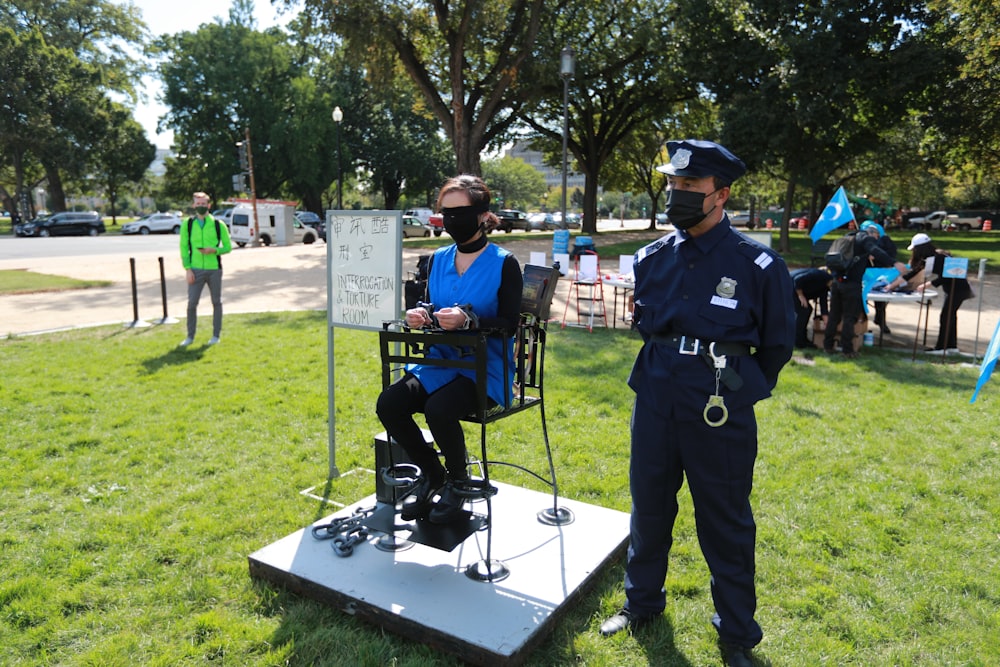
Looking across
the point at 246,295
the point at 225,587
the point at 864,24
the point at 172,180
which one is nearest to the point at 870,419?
the point at 225,587

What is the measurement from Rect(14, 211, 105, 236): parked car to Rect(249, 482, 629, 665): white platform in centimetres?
4303

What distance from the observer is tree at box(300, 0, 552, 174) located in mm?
17422

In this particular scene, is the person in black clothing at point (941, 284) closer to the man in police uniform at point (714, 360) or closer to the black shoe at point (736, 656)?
the man in police uniform at point (714, 360)

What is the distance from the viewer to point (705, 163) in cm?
250

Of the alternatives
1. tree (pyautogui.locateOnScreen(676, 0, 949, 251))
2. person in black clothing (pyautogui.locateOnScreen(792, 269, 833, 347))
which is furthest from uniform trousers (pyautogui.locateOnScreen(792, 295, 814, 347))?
tree (pyautogui.locateOnScreen(676, 0, 949, 251))

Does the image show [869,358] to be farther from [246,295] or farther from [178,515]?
[246,295]

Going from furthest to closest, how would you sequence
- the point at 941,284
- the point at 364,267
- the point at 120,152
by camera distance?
the point at 120,152
the point at 941,284
the point at 364,267

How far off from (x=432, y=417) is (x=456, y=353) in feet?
1.26

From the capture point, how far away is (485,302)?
3172 mm

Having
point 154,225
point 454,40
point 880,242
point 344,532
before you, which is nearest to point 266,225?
point 154,225

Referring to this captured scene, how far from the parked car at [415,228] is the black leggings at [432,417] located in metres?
35.3

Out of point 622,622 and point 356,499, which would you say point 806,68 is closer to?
point 356,499

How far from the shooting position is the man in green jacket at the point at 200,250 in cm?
832

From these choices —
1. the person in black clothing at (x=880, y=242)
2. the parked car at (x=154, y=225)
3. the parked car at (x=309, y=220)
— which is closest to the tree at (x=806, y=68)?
the person in black clothing at (x=880, y=242)
